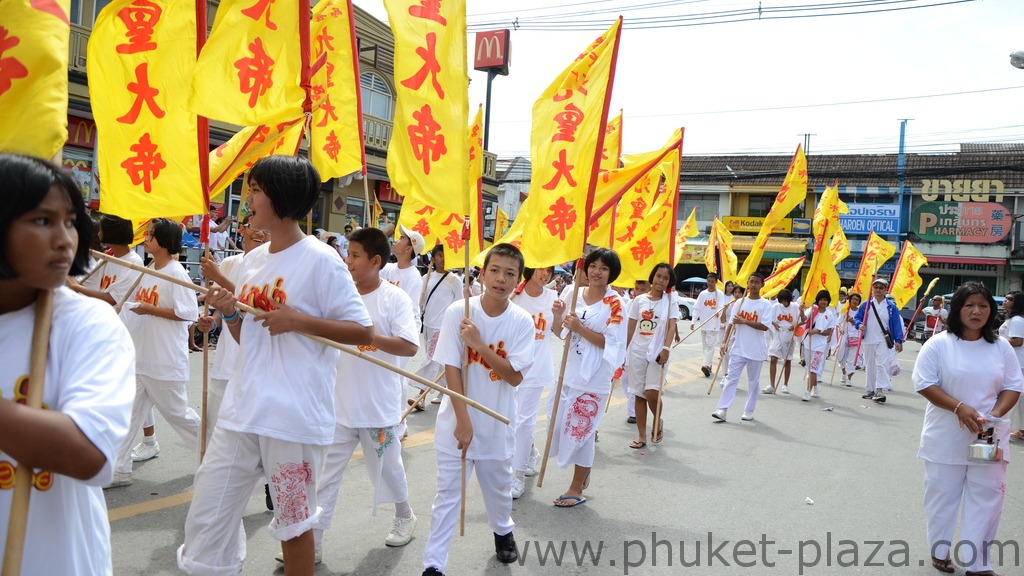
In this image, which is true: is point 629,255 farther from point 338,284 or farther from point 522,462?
point 338,284

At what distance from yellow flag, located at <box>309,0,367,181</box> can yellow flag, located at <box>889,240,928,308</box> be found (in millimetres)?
13342

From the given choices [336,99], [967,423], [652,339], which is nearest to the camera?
[967,423]

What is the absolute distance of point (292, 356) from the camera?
313 cm

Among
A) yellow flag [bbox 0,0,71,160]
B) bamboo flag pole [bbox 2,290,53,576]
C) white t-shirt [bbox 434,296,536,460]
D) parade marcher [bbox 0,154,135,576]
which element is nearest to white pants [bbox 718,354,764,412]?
white t-shirt [bbox 434,296,536,460]

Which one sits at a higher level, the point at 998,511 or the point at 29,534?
the point at 29,534

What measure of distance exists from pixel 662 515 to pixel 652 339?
305 cm

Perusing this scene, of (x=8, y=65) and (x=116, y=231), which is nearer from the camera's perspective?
(x=8, y=65)

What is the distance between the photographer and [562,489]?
6.02 meters

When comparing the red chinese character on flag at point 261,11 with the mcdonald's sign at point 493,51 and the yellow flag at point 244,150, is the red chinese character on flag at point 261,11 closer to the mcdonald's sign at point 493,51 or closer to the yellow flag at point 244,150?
the yellow flag at point 244,150

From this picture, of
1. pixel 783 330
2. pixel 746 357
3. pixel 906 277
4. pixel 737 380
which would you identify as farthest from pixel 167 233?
pixel 906 277

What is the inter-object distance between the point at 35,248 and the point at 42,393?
0.30 m

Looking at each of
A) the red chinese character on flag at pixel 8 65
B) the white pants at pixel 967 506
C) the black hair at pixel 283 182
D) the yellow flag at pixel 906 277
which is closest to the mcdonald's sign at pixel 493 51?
the yellow flag at pixel 906 277

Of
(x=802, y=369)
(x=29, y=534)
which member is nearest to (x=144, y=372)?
(x=29, y=534)

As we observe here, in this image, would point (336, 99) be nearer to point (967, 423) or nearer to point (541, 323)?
point (541, 323)
